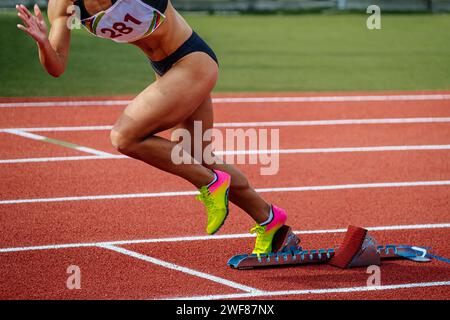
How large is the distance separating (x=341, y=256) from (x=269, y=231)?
20.1 inches

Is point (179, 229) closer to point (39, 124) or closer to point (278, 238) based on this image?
point (278, 238)

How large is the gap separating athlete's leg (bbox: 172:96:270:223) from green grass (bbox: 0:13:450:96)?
6861mm

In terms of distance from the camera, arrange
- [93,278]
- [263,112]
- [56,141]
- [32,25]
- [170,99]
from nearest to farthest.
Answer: [32,25] < [170,99] < [93,278] < [56,141] < [263,112]

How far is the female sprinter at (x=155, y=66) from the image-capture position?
202 inches

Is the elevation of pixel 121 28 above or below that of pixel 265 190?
above

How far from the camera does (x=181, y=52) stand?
544 centimetres

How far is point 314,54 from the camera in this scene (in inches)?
621

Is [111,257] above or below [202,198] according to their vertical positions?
below

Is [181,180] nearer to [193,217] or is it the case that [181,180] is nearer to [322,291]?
[193,217]

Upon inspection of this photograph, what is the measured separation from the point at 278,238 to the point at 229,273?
1.73 feet

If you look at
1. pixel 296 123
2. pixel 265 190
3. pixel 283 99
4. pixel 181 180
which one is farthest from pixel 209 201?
pixel 283 99

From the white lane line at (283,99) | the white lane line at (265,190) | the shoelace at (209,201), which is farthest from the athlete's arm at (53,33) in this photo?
the white lane line at (283,99)

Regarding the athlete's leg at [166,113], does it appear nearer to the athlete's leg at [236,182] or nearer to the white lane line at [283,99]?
the athlete's leg at [236,182]
